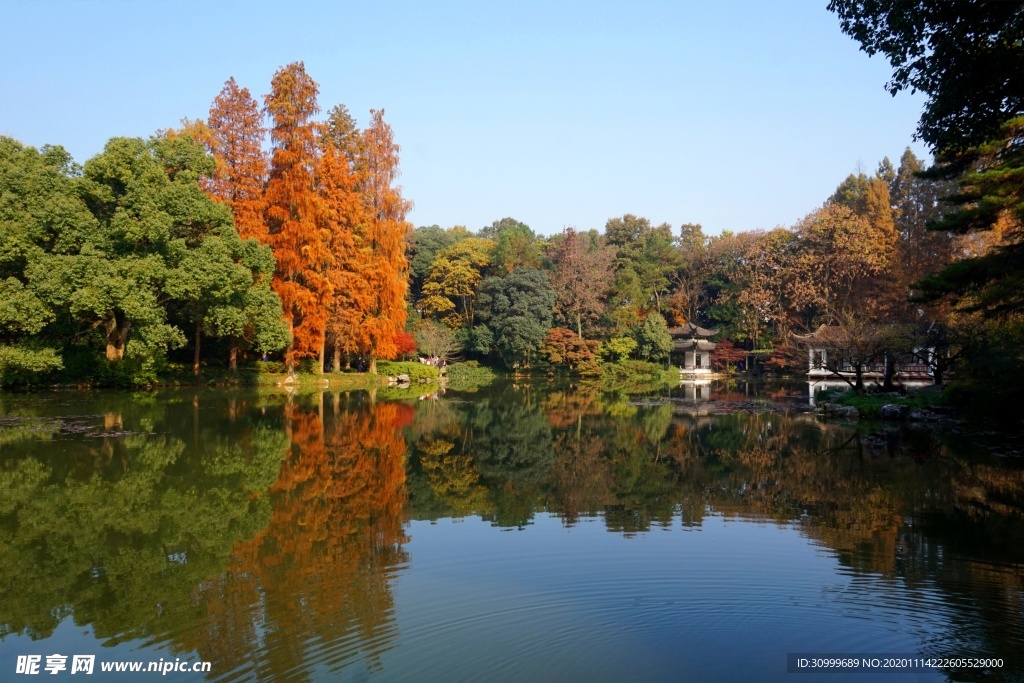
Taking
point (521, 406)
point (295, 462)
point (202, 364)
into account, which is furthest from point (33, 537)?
point (202, 364)

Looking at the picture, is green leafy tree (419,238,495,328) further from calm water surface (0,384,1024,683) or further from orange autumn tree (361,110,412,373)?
calm water surface (0,384,1024,683)

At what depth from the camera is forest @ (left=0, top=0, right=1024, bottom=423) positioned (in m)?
12.4

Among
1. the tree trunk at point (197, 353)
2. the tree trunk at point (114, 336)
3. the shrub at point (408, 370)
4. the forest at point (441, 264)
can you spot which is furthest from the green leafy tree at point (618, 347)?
the tree trunk at point (114, 336)

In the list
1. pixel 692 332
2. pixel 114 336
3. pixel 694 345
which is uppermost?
pixel 692 332

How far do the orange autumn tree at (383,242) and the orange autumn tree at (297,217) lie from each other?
1981 mm

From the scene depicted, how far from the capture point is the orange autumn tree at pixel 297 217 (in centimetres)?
2661

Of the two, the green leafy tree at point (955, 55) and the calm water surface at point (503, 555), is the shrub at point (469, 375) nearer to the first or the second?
the calm water surface at point (503, 555)

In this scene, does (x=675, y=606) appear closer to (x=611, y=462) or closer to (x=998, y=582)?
(x=998, y=582)

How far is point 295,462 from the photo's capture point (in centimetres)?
1131

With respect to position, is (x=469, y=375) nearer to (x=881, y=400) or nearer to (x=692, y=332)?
(x=692, y=332)

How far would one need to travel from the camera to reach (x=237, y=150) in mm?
27969

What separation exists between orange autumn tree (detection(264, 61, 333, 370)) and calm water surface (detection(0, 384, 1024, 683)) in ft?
44.0

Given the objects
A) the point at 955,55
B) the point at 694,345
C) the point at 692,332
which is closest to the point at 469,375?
the point at 694,345

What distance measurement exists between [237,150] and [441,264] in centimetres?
1560
